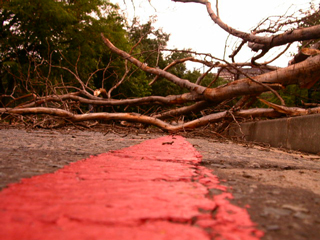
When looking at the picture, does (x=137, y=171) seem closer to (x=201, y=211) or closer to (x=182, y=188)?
(x=182, y=188)

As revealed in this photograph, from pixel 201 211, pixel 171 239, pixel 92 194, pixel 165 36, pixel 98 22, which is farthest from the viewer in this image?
pixel 165 36

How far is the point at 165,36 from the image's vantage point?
28.3 m

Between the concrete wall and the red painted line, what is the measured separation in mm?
2997

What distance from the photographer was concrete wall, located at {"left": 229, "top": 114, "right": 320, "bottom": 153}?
348cm

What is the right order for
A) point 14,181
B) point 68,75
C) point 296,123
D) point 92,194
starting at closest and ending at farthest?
point 92,194 < point 14,181 < point 296,123 < point 68,75

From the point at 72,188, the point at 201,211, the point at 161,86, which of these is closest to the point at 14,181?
the point at 72,188

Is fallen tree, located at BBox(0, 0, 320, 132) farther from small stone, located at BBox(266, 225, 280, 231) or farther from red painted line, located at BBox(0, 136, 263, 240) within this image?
small stone, located at BBox(266, 225, 280, 231)

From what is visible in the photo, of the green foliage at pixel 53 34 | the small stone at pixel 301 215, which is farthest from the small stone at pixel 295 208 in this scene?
the green foliage at pixel 53 34

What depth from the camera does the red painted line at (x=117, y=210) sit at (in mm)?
578

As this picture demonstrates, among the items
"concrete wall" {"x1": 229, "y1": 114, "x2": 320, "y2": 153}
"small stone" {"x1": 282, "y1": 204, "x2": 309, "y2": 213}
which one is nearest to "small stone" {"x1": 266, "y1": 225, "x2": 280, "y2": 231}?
"small stone" {"x1": 282, "y1": 204, "x2": 309, "y2": 213}

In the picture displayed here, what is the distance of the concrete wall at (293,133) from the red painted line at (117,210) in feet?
9.83

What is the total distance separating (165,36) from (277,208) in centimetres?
2897

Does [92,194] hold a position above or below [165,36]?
below

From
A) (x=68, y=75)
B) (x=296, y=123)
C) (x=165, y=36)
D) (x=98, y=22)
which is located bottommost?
(x=296, y=123)
